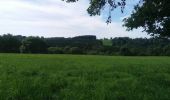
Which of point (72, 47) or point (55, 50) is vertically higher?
point (72, 47)

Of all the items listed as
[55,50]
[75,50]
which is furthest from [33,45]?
[75,50]

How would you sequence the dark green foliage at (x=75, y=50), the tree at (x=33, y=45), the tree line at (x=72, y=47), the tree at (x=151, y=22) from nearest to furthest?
the tree at (x=151, y=22) < the dark green foliage at (x=75, y=50) < the tree line at (x=72, y=47) < the tree at (x=33, y=45)

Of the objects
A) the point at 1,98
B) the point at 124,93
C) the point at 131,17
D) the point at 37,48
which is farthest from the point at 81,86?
the point at 37,48

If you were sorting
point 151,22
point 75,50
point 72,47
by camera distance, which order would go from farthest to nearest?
point 72,47
point 75,50
point 151,22

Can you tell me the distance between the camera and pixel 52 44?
9950cm

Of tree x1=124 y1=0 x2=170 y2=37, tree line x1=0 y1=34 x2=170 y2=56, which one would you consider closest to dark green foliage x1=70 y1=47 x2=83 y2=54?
tree line x1=0 y1=34 x2=170 y2=56

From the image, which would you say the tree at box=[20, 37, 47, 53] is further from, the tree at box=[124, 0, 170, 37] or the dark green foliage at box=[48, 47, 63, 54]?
the tree at box=[124, 0, 170, 37]

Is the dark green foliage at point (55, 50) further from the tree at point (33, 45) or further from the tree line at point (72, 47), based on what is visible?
the tree at point (33, 45)

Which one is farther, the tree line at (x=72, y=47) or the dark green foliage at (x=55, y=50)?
the tree line at (x=72, y=47)

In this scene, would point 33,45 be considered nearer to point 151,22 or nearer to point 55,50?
point 55,50

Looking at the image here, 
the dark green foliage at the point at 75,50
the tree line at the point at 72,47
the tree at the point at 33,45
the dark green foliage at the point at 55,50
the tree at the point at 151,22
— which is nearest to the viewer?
the tree at the point at 151,22

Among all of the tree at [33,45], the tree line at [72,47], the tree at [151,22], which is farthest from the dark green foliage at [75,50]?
the tree at [151,22]

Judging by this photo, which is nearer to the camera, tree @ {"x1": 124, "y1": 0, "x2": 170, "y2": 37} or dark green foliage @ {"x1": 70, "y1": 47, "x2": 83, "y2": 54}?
tree @ {"x1": 124, "y1": 0, "x2": 170, "y2": 37}

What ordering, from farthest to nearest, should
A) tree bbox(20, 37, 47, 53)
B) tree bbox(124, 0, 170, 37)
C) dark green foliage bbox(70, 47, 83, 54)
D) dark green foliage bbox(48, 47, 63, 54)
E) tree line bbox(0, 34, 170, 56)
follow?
tree bbox(20, 37, 47, 53) → tree line bbox(0, 34, 170, 56) → dark green foliage bbox(70, 47, 83, 54) → dark green foliage bbox(48, 47, 63, 54) → tree bbox(124, 0, 170, 37)
